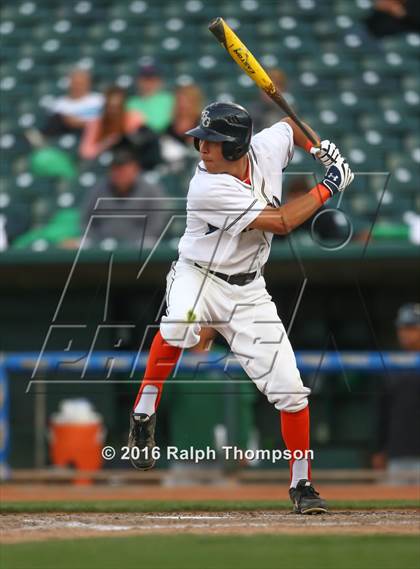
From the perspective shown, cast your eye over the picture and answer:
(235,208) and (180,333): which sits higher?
(235,208)

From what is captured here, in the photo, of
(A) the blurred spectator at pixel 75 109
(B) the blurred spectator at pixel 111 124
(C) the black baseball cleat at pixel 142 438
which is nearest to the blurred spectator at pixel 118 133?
(B) the blurred spectator at pixel 111 124

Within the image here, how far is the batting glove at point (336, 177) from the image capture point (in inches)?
214

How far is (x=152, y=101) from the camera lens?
1042 centimetres

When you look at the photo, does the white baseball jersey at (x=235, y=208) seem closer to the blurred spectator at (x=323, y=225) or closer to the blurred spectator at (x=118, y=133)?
the blurred spectator at (x=323, y=225)

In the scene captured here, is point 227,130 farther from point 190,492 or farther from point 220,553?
point 190,492

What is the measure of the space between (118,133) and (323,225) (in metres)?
2.05

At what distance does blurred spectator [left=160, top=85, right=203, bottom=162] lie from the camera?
10.0 metres

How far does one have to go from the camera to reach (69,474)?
895cm

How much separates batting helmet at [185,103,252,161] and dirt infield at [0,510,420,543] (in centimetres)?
160

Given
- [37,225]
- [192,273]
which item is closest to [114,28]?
[37,225]

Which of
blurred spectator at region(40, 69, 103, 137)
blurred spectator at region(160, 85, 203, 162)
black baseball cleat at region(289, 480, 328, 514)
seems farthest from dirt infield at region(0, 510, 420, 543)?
blurred spectator at region(40, 69, 103, 137)

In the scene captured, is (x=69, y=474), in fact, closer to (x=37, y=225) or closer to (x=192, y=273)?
(x=37, y=225)

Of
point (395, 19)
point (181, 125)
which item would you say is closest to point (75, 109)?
point (181, 125)

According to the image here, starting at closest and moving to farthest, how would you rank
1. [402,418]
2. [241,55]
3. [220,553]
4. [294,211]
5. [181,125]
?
[220,553], [294,211], [241,55], [402,418], [181,125]
